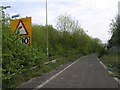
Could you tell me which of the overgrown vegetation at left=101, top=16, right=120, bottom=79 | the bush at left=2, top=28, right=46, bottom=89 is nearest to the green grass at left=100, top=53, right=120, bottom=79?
the overgrown vegetation at left=101, top=16, right=120, bottom=79

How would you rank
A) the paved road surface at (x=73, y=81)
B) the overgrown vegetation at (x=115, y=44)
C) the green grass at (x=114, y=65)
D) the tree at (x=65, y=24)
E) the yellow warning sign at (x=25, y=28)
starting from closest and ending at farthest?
the yellow warning sign at (x=25, y=28) < the paved road surface at (x=73, y=81) < the green grass at (x=114, y=65) < the overgrown vegetation at (x=115, y=44) < the tree at (x=65, y=24)

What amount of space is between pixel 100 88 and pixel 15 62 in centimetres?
432

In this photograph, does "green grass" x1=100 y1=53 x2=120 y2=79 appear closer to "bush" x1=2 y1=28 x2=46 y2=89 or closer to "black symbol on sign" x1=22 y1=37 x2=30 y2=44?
"bush" x1=2 y1=28 x2=46 y2=89

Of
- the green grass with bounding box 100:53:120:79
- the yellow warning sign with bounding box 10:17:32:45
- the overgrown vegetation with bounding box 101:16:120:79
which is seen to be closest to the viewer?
the yellow warning sign with bounding box 10:17:32:45

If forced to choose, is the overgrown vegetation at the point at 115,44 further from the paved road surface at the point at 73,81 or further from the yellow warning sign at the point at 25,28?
the yellow warning sign at the point at 25,28

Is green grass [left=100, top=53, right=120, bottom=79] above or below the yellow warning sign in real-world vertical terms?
below

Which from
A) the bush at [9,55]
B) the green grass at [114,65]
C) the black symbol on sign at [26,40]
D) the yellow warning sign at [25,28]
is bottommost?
the green grass at [114,65]

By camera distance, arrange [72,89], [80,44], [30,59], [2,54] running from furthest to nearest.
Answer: [80,44], [30,59], [72,89], [2,54]

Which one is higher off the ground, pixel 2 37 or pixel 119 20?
pixel 119 20

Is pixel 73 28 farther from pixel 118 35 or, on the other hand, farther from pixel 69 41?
pixel 118 35

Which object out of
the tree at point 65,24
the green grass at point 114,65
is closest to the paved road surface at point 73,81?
the green grass at point 114,65

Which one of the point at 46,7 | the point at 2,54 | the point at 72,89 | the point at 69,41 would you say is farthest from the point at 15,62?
the point at 69,41

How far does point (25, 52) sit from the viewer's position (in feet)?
60.8

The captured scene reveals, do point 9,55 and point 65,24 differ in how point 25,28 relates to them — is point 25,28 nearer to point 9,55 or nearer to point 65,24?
point 9,55
